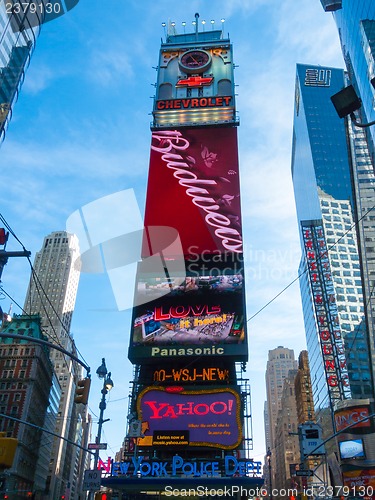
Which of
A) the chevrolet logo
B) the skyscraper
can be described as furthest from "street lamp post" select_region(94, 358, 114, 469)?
the chevrolet logo

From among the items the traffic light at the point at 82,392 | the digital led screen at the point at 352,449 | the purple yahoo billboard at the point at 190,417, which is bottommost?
the traffic light at the point at 82,392

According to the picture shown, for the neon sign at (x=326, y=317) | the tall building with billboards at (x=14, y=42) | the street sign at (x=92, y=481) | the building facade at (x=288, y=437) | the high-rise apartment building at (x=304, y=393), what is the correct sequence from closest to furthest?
1. the street sign at (x=92, y=481)
2. the tall building with billboards at (x=14, y=42)
3. the neon sign at (x=326, y=317)
4. the high-rise apartment building at (x=304, y=393)
5. the building facade at (x=288, y=437)

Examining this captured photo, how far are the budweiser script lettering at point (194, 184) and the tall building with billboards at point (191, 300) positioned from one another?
0.13 metres

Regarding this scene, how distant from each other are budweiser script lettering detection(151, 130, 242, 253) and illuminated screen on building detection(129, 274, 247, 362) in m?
5.84

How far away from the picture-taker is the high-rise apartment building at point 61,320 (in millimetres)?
136125

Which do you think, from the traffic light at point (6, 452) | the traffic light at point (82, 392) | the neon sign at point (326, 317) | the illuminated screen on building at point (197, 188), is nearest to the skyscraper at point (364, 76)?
the neon sign at point (326, 317)

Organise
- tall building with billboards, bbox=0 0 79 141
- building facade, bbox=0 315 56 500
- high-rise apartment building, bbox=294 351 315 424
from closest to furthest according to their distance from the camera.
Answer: tall building with billboards, bbox=0 0 79 141 → building facade, bbox=0 315 56 500 → high-rise apartment building, bbox=294 351 315 424

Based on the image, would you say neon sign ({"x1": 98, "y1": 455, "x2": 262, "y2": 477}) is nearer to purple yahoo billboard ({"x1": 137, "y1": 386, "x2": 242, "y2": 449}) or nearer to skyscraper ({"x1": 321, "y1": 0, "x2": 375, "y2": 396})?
purple yahoo billboard ({"x1": 137, "y1": 386, "x2": 242, "y2": 449})

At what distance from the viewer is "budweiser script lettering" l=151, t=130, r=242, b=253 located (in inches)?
2015

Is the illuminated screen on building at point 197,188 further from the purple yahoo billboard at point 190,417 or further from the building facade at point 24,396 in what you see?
the building facade at point 24,396

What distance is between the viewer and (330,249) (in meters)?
102

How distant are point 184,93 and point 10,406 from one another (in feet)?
219

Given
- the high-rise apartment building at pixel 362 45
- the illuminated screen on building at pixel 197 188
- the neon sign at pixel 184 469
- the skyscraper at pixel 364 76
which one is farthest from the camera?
the skyscraper at pixel 364 76

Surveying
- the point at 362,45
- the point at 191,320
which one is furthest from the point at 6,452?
the point at 362,45
